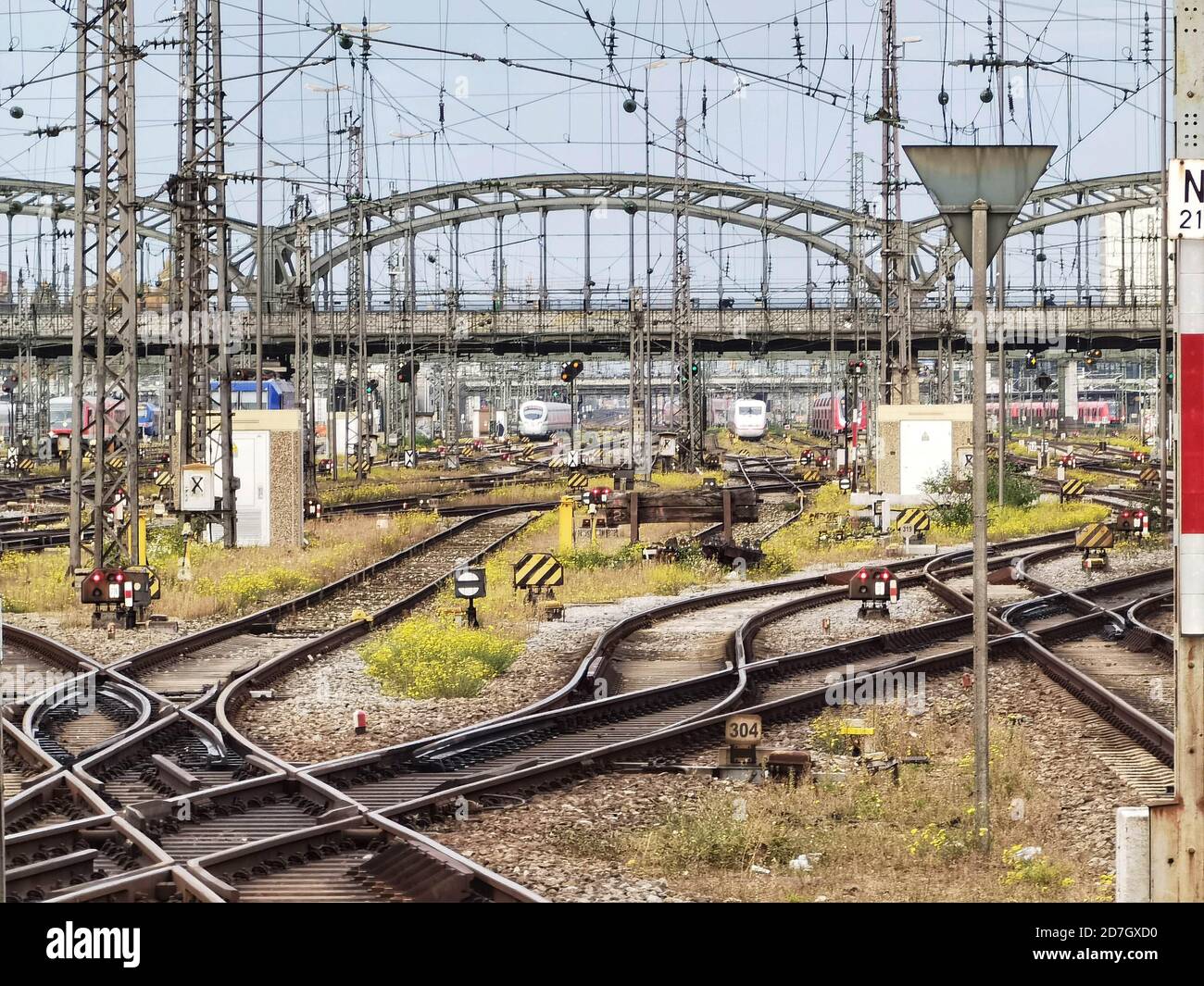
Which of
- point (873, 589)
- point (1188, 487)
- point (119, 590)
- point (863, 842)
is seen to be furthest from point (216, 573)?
point (1188, 487)

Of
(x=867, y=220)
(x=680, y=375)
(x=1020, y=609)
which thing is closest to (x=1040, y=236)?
(x=867, y=220)

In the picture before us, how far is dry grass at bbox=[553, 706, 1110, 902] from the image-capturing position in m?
9.06

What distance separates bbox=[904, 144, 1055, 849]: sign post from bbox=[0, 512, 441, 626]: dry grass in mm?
14712

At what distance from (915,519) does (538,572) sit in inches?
481

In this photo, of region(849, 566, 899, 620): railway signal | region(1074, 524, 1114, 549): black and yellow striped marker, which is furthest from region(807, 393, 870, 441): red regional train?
region(849, 566, 899, 620): railway signal

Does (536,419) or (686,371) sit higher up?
(686,371)

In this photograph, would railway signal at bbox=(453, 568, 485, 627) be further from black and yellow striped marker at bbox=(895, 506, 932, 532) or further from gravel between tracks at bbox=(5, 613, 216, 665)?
black and yellow striped marker at bbox=(895, 506, 932, 532)

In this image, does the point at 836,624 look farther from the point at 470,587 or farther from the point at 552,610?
the point at 470,587

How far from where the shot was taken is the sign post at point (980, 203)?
9.38 metres

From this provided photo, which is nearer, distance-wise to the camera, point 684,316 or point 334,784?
point 334,784

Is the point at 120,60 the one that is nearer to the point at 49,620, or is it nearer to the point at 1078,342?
the point at 49,620

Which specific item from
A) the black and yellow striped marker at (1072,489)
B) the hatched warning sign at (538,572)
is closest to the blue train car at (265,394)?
the hatched warning sign at (538,572)

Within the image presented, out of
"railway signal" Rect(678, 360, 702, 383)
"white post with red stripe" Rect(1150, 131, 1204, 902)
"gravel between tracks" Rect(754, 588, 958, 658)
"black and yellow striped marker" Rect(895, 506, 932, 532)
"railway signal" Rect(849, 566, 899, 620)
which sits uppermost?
"railway signal" Rect(678, 360, 702, 383)

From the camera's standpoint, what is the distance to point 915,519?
1341 inches
